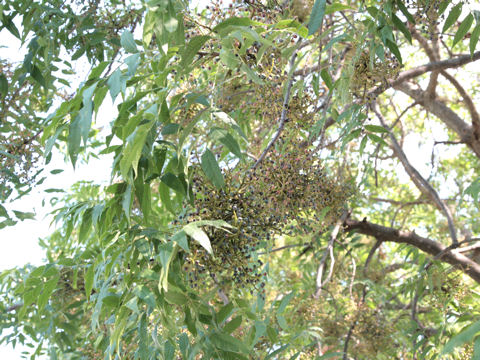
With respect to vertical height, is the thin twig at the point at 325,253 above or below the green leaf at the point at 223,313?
above

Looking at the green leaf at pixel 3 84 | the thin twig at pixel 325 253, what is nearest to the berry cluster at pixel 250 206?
the thin twig at pixel 325 253

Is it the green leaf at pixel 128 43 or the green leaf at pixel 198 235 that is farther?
the green leaf at pixel 128 43

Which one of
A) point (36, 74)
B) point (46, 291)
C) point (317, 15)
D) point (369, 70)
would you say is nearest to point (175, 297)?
point (46, 291)

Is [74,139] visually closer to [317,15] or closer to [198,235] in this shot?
[198,235]

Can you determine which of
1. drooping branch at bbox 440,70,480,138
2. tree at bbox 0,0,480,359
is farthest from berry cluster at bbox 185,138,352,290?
drooping branch at bbox 440,70,480,138

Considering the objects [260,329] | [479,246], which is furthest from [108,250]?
[479,246]

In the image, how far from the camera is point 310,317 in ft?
8.44

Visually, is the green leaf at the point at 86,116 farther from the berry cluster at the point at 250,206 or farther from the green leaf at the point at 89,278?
the green leaf at the point at 89,278

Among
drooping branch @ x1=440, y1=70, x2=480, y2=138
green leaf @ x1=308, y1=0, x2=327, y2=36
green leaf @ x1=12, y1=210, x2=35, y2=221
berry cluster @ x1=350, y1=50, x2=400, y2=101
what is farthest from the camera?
drooping branch @ x1=440, y1=70, x2=480, y2=138

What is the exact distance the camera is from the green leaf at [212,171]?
49.4 inches

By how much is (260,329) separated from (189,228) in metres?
0.60

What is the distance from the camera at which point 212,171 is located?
1.26 metres

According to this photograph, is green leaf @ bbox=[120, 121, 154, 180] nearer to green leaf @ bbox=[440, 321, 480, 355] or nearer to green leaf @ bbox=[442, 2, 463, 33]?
green leaf @ bbox=[440, 321, 480, 355]

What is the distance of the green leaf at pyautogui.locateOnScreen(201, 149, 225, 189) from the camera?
1.25 metres
